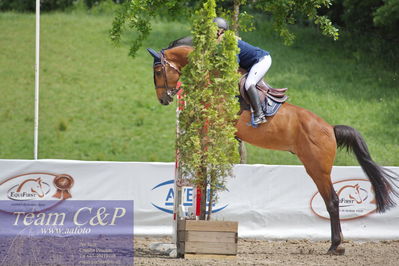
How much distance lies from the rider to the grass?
709 cm

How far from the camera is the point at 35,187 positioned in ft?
24.6

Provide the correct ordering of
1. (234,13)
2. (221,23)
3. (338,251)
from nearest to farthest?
(221,23) → (338,251) → (234,13)

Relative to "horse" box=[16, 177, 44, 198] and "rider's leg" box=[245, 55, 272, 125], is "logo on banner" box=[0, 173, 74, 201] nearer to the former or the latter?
"horse" box=[16, 177, 44, 198]

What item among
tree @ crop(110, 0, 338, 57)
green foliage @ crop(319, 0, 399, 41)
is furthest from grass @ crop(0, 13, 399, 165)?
tree @ crop(110, 0, 338, 57)

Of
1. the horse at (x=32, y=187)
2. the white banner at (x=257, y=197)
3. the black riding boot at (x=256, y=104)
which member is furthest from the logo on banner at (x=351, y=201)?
the horse at (x=32, y=187)

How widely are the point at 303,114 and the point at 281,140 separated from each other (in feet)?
1.36

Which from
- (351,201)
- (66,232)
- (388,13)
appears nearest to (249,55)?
(66,232)

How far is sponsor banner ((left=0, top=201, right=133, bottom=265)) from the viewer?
5.38m

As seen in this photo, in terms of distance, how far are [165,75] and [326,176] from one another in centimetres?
224

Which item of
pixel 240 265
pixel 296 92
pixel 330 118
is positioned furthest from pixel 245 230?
pixel 296 92

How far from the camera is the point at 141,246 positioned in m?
7.20

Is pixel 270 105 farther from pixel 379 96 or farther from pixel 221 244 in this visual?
pixel 379 96

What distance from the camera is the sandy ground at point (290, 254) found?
227 inches

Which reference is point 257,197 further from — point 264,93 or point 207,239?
point 207,239
